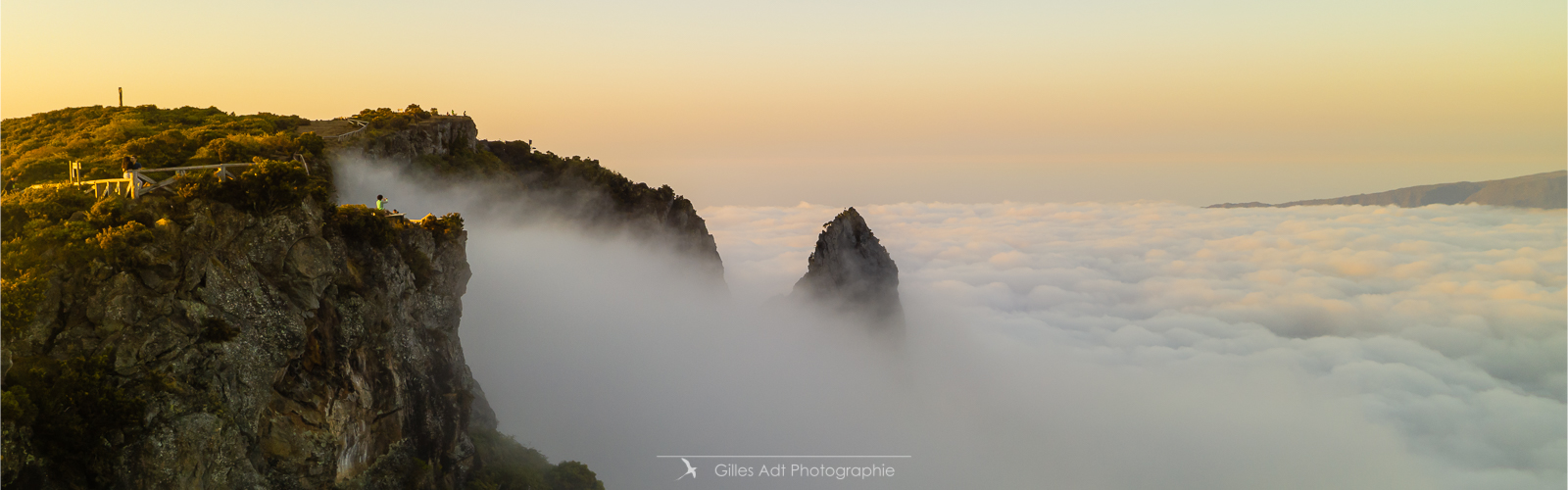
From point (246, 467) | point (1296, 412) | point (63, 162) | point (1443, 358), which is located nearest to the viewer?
point (246, 467)

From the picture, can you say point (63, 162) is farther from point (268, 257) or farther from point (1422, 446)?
point (1422, 446)

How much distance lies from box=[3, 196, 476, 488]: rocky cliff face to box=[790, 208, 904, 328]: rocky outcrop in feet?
202

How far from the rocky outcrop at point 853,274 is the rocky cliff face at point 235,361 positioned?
61583mm

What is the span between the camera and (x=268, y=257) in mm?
28797

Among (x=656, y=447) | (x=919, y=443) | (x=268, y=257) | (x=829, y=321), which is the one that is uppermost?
(x=268, y=257)

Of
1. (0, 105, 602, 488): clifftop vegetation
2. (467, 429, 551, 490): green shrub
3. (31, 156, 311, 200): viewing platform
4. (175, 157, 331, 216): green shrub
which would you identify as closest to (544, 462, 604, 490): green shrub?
(467, 429, 551, 490): green shrub

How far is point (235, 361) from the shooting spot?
2717 cm

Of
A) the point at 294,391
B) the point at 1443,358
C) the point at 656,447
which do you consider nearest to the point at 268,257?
the point at 294,391

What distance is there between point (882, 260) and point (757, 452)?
29.8 meters

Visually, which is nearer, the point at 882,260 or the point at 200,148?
the point at 200,148

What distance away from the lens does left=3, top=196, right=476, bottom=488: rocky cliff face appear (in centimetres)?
2470

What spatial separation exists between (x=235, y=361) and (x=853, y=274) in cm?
7279

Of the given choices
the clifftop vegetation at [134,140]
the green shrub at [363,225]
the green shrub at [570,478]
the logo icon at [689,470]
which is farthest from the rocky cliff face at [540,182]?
the logo icon at [689,470]

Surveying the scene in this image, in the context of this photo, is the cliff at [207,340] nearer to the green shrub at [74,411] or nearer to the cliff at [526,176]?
the green shrub at [74,411]
